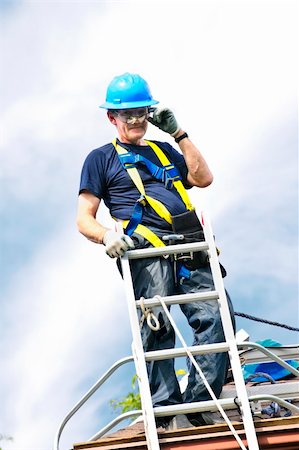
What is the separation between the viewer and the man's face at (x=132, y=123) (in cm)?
586

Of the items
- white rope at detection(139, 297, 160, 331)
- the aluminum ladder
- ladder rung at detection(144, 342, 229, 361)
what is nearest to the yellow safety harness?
the aluminum ladder

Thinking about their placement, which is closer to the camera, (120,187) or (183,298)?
(183,298)

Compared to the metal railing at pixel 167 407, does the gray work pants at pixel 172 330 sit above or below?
above

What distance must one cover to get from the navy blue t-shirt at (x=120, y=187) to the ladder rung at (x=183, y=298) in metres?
0.64

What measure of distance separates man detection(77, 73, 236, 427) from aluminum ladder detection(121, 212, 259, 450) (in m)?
0.21

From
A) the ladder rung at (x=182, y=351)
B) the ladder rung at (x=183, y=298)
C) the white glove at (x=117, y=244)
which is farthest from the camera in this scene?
the white glove at (x=117, y=244)

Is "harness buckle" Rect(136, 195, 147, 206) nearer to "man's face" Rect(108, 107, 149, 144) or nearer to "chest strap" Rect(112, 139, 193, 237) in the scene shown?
"chest strap" Rect(112, 139, 193, 237)

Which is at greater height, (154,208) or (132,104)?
(132,104)

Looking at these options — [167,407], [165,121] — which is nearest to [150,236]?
[165,121]

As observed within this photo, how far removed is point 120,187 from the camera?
576 cm

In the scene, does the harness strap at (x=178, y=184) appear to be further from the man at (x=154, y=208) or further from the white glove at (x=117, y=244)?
the white glove at (x=117, y=244)

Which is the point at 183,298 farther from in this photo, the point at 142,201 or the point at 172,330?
the point at 142,201

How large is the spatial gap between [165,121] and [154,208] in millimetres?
523

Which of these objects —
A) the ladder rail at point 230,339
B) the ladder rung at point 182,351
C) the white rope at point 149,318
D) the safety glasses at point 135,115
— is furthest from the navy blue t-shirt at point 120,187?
the ladder rung at point 182,351
